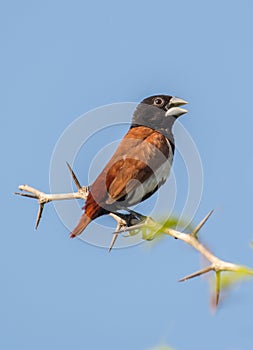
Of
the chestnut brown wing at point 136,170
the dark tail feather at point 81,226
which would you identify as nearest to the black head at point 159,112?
the chestnut brown wing at point 136,170

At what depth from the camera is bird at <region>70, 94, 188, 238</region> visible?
5045 millimetres

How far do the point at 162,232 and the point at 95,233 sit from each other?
3121mm

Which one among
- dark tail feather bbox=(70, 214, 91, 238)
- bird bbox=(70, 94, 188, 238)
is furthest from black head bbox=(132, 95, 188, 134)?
dark tail feather bbox=(70, 214, 91, 238)

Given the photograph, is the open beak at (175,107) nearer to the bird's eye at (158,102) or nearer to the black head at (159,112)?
the black head at (159,112)

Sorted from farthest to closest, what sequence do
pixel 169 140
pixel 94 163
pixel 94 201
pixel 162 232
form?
pixel 169 140, pixel 94 163, pixel 94 201, pixel 162 232

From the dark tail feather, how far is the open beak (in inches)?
86.0

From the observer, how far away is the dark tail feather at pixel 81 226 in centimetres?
455

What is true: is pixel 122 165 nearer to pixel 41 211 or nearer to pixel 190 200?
pixel 41 211

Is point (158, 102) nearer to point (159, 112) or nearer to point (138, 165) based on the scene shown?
point (159, 112)

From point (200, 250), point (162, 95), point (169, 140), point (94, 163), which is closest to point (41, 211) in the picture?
point (200, 250)

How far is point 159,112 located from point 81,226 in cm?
244

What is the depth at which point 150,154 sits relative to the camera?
5.77 meters

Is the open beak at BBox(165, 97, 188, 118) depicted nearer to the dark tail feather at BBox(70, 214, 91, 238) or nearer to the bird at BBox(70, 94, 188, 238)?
the bird at BBox(70, 94, 188, 238)

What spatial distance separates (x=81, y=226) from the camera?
4.61 metres
